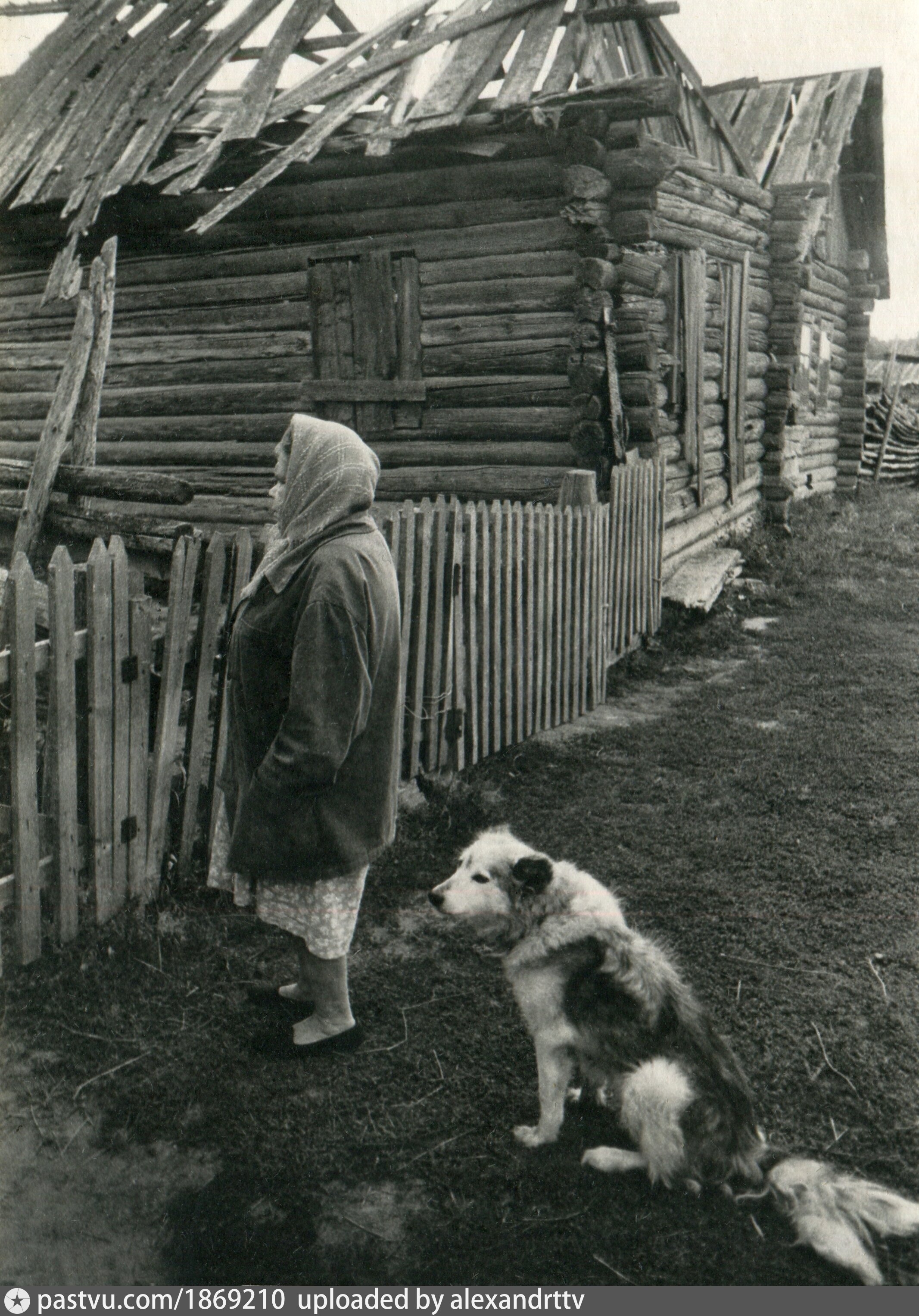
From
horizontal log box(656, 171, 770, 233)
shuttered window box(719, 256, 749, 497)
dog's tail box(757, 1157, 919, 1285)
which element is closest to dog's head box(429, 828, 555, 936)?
dog's tail box(757, 1157, 919, 1285)

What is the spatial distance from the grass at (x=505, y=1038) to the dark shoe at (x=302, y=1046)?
0.04m

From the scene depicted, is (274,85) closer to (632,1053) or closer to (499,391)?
(499,391)

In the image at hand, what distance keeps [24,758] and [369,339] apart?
6.65 meters

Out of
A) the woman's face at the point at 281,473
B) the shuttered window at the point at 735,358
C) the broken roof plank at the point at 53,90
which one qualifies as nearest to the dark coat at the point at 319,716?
the woman's face at the point at 281,473

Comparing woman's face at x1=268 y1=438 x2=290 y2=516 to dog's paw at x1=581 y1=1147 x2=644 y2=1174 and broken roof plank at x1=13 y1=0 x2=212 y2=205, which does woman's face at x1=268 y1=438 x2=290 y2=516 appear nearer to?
dog's paw at x1=581 y1=1147 x2=644 y2=1174

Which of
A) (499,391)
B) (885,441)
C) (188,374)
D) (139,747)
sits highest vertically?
(188,374)

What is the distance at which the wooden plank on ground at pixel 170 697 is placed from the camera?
3908mm

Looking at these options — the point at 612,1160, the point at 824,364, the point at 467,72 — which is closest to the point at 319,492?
the point at 612,1160

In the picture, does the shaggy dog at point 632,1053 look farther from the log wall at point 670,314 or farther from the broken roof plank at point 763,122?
the broken roof plank at point 763,122

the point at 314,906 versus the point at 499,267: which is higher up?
the point at 499,267

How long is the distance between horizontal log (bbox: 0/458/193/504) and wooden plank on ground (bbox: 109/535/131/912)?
2493 mm

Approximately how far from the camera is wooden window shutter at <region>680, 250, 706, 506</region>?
1030 centimetres

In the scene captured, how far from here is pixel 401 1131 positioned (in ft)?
9.55

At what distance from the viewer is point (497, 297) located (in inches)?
342
